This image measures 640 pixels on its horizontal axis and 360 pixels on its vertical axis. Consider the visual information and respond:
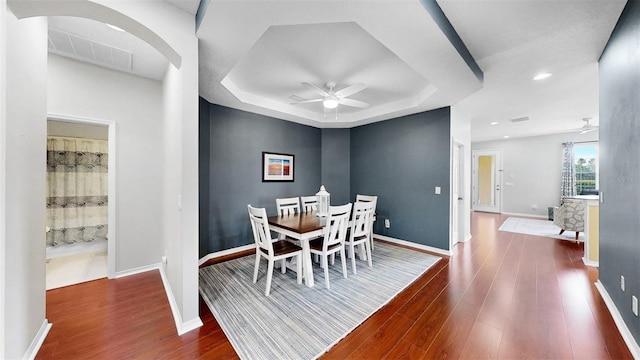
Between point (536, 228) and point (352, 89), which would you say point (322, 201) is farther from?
point (536, 228)

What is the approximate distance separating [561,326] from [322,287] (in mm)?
2101

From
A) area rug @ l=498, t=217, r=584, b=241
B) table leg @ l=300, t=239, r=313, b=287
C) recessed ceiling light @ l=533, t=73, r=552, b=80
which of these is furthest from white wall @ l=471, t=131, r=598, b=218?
table leg @ l=300, t=239, r=313, b=287

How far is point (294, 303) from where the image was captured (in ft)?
7.30

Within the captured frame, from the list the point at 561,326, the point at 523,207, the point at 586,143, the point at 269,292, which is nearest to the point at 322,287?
the point at 269,292

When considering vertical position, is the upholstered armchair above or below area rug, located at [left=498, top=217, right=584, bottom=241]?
above

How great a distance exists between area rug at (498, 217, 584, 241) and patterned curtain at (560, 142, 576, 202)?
105 cm

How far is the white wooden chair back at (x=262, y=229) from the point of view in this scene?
2.36 meters

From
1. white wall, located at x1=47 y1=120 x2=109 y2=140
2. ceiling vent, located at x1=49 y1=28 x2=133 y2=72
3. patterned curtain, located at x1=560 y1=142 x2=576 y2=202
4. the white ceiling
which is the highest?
ceiling vent, located at x1=49 y1=28 x2=133 y2=72

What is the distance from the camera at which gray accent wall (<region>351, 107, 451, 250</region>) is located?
3750 millimetres

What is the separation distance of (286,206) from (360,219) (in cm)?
129

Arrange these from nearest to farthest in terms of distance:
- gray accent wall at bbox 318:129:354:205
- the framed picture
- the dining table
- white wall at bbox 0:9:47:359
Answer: white wall at bbox 0:9:47:359
the dining table
the framed picture
gray accent wall at bbox 318:129:354:205

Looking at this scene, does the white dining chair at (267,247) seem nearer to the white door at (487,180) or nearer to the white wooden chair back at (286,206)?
the white wooden chair back at (286,206)

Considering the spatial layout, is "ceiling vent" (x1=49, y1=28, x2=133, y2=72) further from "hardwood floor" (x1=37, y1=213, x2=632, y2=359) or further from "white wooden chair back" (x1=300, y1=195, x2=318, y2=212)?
"white wooden chair back" (x1=300, y1=195, x2=318, y2=212)

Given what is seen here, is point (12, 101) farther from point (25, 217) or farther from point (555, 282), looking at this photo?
point (555, 282)
